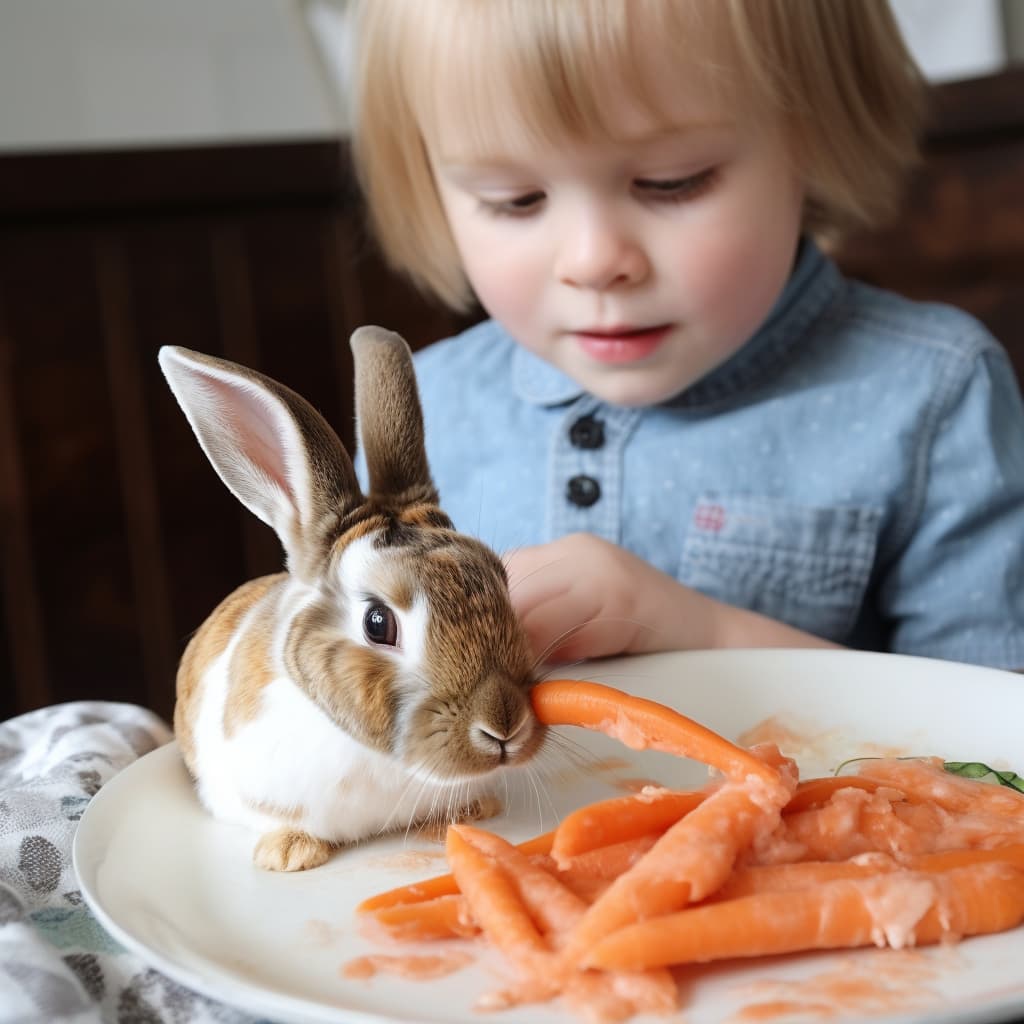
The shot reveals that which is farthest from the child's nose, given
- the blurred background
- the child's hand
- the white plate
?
the blurred background

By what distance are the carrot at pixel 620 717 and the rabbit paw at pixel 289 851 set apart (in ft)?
0.54

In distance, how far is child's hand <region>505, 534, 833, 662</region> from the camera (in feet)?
3.51

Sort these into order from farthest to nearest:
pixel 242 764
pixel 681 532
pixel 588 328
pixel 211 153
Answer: pixel 211 153 < pixel 681 532 < pixel 588 328 < pixel 242 764

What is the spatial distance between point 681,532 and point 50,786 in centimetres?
79

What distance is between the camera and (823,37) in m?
1.37

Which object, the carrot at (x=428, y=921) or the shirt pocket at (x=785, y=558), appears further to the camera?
the shirt pocket at (x=785, y=558)

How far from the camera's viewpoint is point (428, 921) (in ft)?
2.29

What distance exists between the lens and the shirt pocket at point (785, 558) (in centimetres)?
143

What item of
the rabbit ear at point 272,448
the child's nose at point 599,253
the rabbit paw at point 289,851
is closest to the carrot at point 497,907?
the rabbit paw at point 289,851

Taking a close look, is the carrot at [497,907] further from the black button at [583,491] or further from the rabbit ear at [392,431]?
the black button at [583,491]

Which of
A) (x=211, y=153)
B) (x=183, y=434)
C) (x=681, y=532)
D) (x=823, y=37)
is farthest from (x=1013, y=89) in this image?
(x=183, y=434)

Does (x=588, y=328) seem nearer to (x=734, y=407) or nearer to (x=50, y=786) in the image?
(x=734, y=407)

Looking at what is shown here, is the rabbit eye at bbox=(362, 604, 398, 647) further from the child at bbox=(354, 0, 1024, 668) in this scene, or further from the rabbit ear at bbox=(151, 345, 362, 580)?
the child at bbox=(354, 0, 1024, 668)

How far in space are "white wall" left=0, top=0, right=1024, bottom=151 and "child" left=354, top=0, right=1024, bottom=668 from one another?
1.14 metres
